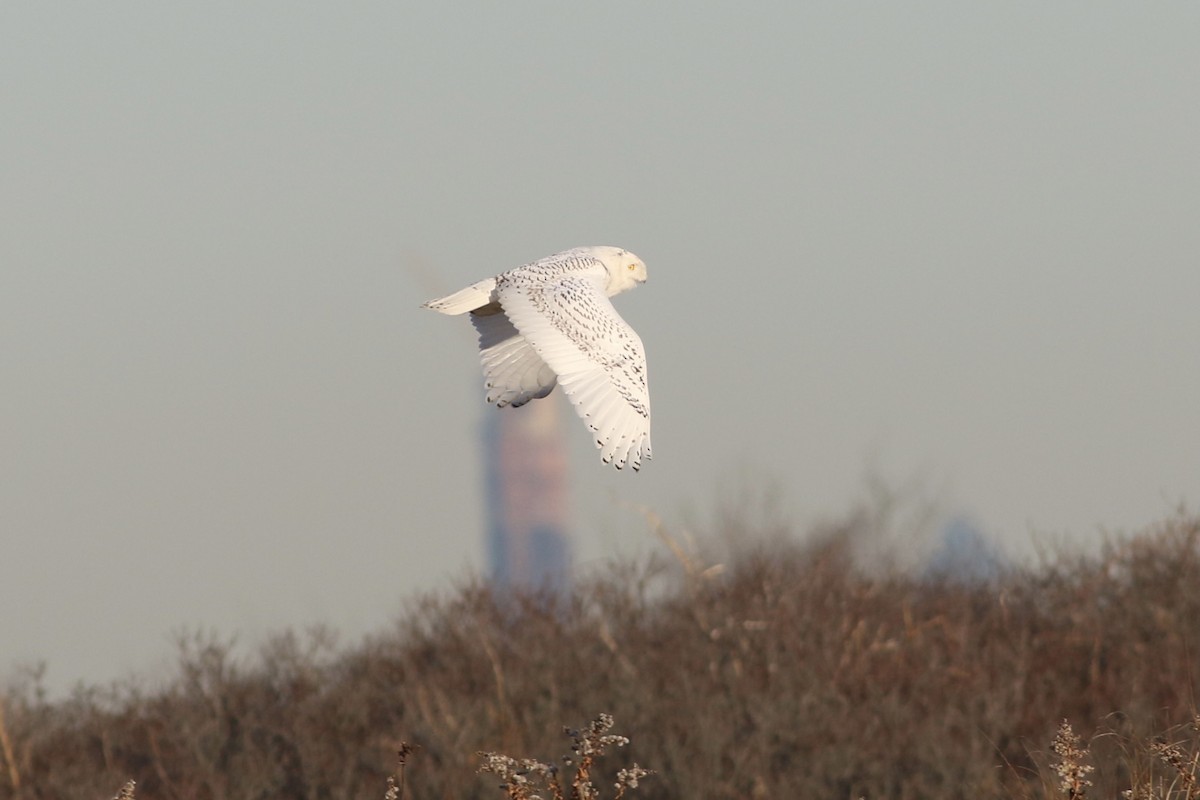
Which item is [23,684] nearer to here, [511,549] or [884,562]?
[884,562]

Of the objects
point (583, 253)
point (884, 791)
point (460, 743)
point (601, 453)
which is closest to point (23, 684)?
point (460, 743)

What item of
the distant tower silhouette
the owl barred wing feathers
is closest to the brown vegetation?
the owl barred wing feathers

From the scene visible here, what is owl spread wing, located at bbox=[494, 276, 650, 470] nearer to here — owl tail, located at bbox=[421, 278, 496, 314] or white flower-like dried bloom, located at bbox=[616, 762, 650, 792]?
owl tail, located at bbox=[421, 278, 496, 314]

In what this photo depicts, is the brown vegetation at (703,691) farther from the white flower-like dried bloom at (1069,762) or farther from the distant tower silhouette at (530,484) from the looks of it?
the distant tower silhouette at (530,484)

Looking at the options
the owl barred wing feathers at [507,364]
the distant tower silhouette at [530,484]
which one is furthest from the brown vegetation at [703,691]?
the distant tower silhouette at [530,484]

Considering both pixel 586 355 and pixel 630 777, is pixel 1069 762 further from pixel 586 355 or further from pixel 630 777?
pixel 586 355
